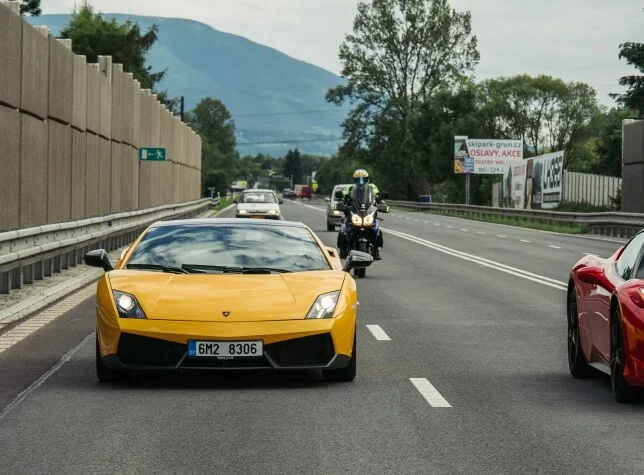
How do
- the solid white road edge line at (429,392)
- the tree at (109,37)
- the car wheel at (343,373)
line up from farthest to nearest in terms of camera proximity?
the tree at (109,37) → the car wheel at (343,373) → the solid white road edge line at (429,392)

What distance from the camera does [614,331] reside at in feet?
29.1

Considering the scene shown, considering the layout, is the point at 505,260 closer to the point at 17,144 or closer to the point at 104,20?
the point at 17,144

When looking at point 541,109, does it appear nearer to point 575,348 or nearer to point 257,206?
point 257,206

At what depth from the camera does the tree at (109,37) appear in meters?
104

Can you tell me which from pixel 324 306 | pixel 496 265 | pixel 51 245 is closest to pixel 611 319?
pixel 324 306

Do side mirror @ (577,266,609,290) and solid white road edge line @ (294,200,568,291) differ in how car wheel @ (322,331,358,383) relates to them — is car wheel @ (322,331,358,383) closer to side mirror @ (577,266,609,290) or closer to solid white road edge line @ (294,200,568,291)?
side mirror @ (577,266,609,290)

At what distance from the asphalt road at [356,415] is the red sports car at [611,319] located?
0.58 feet

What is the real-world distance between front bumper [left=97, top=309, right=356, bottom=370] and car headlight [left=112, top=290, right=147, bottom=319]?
0.06 m

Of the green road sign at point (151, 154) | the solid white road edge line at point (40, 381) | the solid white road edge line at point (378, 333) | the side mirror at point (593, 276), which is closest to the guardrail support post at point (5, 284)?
the solid white road edge line at point (40, 381)

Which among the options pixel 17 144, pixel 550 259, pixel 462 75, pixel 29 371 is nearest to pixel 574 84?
pixel 462 75

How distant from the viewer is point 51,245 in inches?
741

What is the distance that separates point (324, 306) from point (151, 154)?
1206 inches

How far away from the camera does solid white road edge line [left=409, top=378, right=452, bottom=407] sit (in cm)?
882

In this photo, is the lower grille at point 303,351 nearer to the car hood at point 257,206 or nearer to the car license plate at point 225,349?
the car license plate at point 225,349
